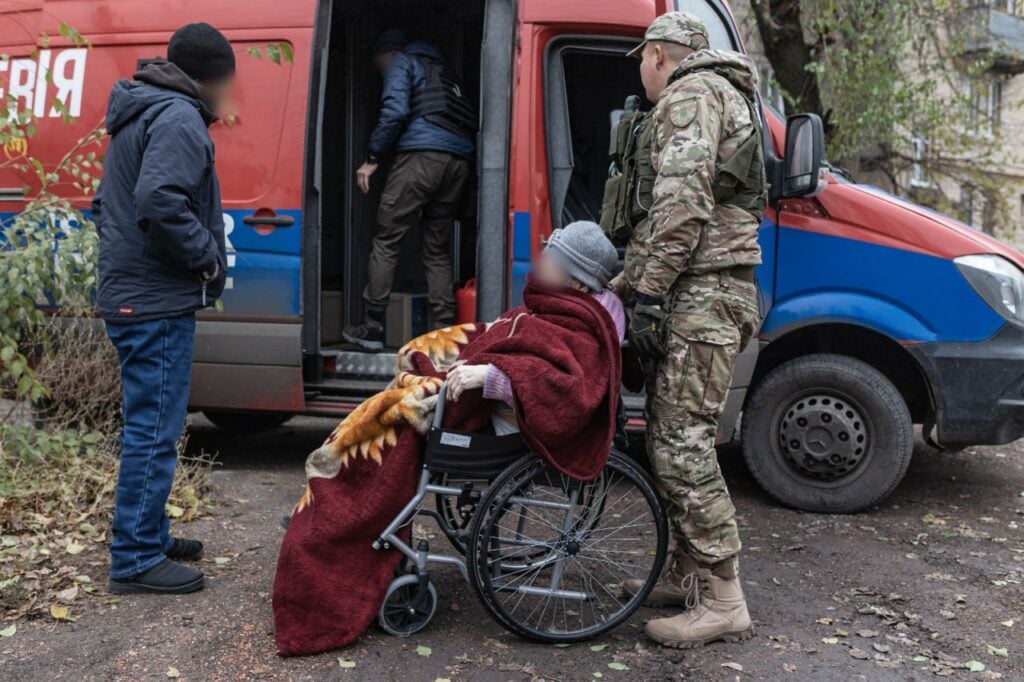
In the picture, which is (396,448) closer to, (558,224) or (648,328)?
(648,328)

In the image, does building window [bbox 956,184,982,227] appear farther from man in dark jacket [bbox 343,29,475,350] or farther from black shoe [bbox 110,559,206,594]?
black shoe [bbox 110,559,206,594]

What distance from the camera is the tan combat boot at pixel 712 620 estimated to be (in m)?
3.59

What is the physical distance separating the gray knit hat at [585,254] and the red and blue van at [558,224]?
1.59 meters

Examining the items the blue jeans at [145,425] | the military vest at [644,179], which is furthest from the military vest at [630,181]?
the blue jeans at [145,425]

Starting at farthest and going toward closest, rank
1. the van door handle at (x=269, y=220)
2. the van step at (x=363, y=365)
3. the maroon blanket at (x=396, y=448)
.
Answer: the van step at (x=363, y=365) → the van door handle at (x=269, y=220) → the maroon blanket at (x=396, y=448)

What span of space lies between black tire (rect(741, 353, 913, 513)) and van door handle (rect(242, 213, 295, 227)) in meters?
2.61

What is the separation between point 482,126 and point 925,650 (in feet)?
10.4

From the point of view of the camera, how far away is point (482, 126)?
5238mm

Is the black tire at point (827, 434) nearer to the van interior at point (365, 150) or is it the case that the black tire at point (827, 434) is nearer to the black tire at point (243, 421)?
the van interior at point (365, 150)

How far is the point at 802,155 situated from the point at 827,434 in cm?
144

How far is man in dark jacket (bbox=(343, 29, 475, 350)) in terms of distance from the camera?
601 cm

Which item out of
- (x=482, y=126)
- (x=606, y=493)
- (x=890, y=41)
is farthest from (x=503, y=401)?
(x=890, y=41)

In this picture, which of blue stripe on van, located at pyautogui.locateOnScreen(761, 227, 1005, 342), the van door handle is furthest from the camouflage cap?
the van door handle

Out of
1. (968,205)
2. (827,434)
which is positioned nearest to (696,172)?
(827,434)
